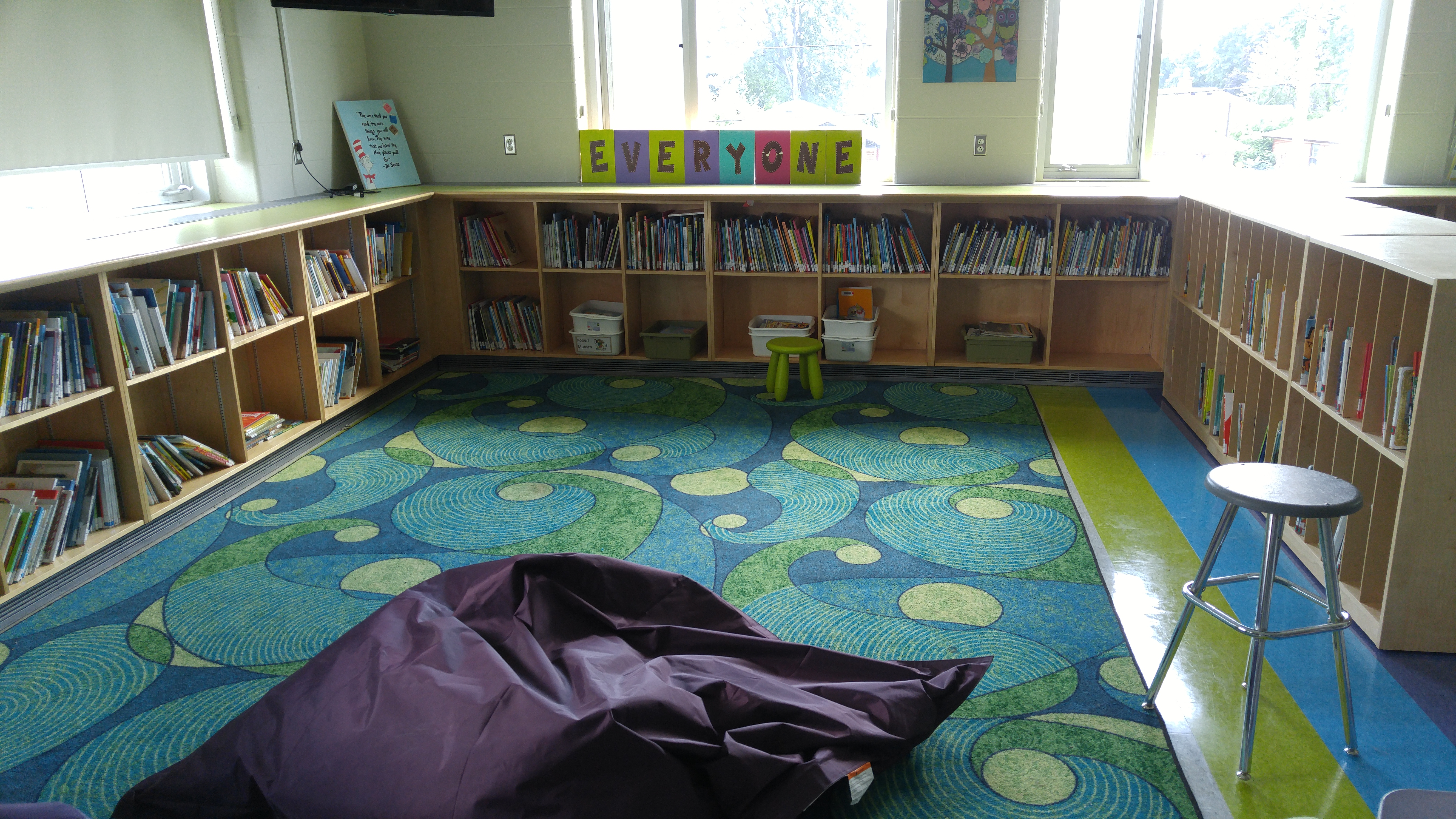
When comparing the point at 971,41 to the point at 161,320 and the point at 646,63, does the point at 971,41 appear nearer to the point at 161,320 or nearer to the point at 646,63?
the point at 646,63

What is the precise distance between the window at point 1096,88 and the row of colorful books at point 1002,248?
601 mm

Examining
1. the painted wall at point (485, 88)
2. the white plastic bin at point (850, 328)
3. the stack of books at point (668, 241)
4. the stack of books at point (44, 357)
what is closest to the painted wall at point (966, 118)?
the white plastic bin at point (850, 328)

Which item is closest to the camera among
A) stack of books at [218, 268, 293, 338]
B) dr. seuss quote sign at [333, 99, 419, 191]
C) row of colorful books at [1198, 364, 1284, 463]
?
row of colorful books at [1198, 364, 1284, 463]

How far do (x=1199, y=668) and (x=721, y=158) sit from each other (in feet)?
12.2

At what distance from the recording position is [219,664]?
2.50 m

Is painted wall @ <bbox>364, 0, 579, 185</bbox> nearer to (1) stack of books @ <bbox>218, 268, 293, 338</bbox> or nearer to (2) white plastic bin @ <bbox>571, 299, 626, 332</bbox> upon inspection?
(2) white plastic bin @ <bbox>571, 299, 626, 332</bbox>

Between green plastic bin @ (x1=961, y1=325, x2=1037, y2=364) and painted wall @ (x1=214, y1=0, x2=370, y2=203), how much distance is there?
357 cm

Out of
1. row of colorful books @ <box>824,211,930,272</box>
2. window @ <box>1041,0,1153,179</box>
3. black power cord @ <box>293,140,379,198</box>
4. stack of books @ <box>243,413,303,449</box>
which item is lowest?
stack of books @ <box>243,413,303,449</box>

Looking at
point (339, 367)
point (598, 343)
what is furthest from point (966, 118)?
point (339, 367)

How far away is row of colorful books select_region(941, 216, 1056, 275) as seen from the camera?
483cm

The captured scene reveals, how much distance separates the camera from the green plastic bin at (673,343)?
17.0ft

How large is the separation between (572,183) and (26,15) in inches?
103

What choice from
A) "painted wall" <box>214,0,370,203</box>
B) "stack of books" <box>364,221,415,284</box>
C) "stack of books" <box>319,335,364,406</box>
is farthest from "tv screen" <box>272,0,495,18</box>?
"stack of books" <box>319,335,364,406</box>

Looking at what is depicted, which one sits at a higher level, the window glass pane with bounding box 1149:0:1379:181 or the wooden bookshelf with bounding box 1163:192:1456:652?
the window glass pane with bounding box 1149:0:1379:181
